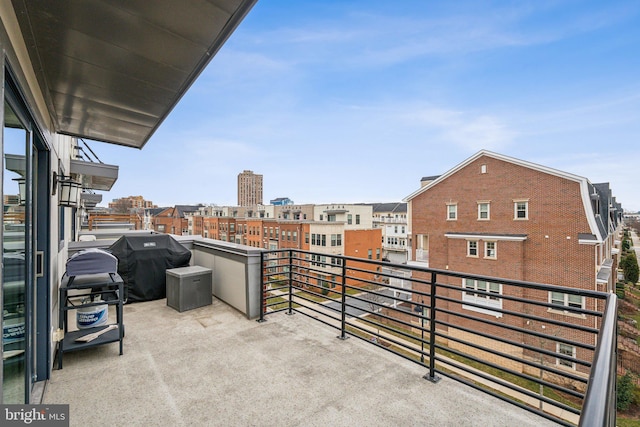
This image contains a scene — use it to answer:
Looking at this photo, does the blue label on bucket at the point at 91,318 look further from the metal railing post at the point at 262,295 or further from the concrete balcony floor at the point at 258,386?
the metal railing post at the point at 262,295

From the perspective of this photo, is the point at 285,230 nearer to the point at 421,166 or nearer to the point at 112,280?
the point at 421,166

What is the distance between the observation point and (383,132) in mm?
21453

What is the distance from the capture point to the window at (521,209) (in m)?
13.6

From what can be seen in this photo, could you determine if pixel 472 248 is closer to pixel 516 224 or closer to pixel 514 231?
pixel 514 231

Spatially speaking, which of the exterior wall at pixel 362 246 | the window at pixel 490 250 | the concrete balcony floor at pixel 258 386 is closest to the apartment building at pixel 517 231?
the window at pixel 490 250

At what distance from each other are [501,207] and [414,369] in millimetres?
14397

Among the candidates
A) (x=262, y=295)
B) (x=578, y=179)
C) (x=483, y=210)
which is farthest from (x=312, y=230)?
(x=262, y=295)

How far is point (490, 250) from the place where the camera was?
14422 millimetres

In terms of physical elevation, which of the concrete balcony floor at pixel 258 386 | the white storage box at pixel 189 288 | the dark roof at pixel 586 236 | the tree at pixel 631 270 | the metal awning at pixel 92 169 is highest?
the metal awning at pixel 92 169

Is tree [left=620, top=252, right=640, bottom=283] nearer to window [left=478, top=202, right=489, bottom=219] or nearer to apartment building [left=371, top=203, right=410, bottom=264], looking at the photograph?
window [left=478, top=202, right=489, bottom=219]

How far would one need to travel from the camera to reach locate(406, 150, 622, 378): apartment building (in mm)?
12172

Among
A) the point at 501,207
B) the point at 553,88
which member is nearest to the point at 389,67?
the point at 553,88

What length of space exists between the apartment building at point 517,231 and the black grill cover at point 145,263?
1038 centimetres

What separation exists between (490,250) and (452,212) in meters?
2.85
